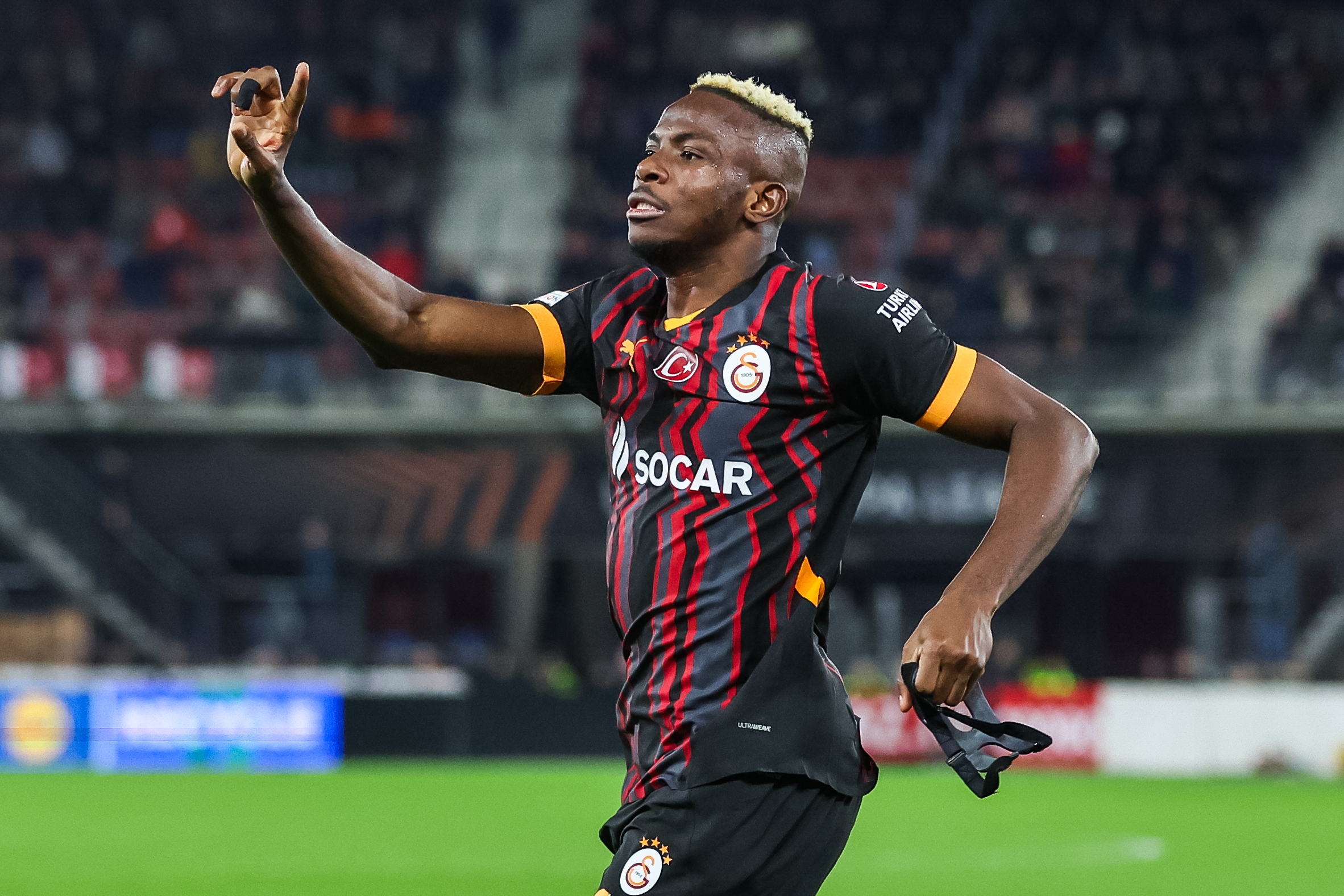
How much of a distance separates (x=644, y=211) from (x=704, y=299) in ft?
0.70

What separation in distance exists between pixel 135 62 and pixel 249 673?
11328 millimetres

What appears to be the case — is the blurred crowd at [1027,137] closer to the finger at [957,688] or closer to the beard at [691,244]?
the beard at [691,244]

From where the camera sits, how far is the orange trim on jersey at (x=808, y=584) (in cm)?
340

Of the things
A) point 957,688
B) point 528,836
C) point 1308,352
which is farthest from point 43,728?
point 957,688

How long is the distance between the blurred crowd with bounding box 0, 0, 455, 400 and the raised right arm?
19.3m

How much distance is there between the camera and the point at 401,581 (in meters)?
24.0

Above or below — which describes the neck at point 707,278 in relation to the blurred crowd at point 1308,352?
above

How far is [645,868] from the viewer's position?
3240 mm

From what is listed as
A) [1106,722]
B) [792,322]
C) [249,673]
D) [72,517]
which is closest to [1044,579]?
[1106,722]

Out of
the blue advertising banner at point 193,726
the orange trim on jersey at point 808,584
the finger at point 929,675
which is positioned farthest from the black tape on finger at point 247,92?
the blue advertising banner at point 193,726

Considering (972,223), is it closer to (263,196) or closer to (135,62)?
(135,62)

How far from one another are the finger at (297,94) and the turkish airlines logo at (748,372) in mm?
914

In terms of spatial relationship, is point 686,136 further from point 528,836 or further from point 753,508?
point 528,836

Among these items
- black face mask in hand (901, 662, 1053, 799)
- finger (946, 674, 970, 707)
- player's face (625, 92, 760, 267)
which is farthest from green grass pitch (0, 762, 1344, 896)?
finger (946, 674, 970, 707)
